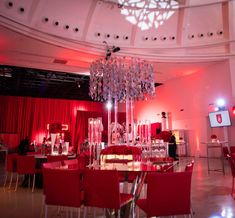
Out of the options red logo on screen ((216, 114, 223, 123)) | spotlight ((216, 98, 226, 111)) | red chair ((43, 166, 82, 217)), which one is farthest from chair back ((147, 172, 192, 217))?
spotlight ((216, 98, 226, 111))

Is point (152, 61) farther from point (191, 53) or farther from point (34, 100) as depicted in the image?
point (34, 100)

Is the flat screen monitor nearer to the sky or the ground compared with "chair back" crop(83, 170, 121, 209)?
nearer to the sky

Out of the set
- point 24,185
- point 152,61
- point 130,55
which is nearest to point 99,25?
point 130,55

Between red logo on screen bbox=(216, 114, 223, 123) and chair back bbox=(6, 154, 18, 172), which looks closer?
chair back bbox=(6, 154, 18, 172)

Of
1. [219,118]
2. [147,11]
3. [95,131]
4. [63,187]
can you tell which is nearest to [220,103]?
[219,118]

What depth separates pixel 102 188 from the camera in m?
2.44

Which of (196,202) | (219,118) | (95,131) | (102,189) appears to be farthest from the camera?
(219,118)

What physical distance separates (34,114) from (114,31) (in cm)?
984

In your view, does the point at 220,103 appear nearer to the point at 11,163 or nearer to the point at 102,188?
the point at 11,163

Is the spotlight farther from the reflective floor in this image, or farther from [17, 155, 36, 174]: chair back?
[17, 155, 36, 174]: chair back

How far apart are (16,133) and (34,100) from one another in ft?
8.38

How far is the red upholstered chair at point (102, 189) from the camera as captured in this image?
7.85 feet

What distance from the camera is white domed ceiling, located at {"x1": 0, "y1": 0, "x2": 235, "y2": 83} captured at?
747 cm

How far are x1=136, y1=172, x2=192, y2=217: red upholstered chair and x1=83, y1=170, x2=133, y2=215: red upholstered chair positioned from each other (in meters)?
0.33
